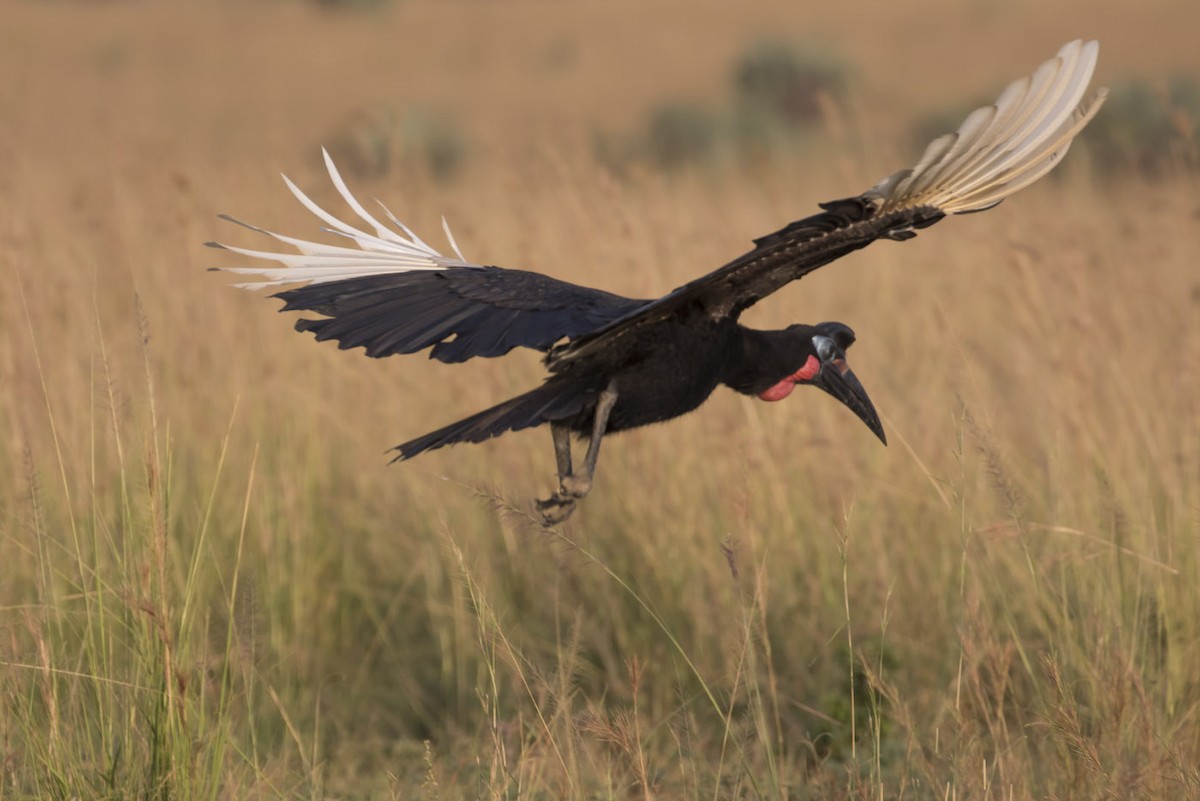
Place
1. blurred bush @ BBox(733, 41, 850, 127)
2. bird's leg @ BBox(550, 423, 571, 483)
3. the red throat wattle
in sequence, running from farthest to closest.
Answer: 1. blurred bush @ BBox(733, 41, 850, 127)
2. the red throat wattle
3. bird's leg @ BBox(550, 423, 571, 483)

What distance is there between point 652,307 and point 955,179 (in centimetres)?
70

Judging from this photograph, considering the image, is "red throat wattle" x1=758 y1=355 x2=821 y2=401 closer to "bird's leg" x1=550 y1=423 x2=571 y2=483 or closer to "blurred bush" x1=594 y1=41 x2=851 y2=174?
"bird's leg" x1=550 y1=423 x2=571 y2=483

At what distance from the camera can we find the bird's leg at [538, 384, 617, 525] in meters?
3.30

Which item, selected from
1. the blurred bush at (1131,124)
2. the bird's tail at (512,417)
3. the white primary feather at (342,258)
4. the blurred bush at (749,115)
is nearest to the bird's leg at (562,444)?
the bird's tail at (512,417)

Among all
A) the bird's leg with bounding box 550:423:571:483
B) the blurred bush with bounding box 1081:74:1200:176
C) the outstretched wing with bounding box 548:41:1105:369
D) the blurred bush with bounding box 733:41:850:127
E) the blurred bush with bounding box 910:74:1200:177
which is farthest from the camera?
the blurred bush with bounding box 733:41:850:127

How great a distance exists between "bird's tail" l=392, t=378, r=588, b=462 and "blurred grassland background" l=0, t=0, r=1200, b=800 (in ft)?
0.64

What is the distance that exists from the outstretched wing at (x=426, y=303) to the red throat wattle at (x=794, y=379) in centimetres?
44

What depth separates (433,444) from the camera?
11.0 feet

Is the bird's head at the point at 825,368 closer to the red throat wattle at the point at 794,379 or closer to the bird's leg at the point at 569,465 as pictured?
the red throat wattle at the point at 794,379

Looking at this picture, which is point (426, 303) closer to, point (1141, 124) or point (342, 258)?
point (342, 258)

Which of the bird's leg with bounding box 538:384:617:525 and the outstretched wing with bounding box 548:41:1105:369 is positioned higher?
the outstretched wing with bounding box 548:41:1105:369

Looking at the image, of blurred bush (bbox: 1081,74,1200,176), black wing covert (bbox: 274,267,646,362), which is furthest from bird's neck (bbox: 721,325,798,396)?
blurred bush (bbox: 1081,74,1200,176)

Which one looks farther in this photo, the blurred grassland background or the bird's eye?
the bird's eye

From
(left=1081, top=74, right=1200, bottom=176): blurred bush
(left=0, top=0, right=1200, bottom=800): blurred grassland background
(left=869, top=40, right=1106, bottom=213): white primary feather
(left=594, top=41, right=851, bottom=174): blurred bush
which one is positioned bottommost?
(left=0, top=0, right=1200, bottom=800): blurred grassland background
